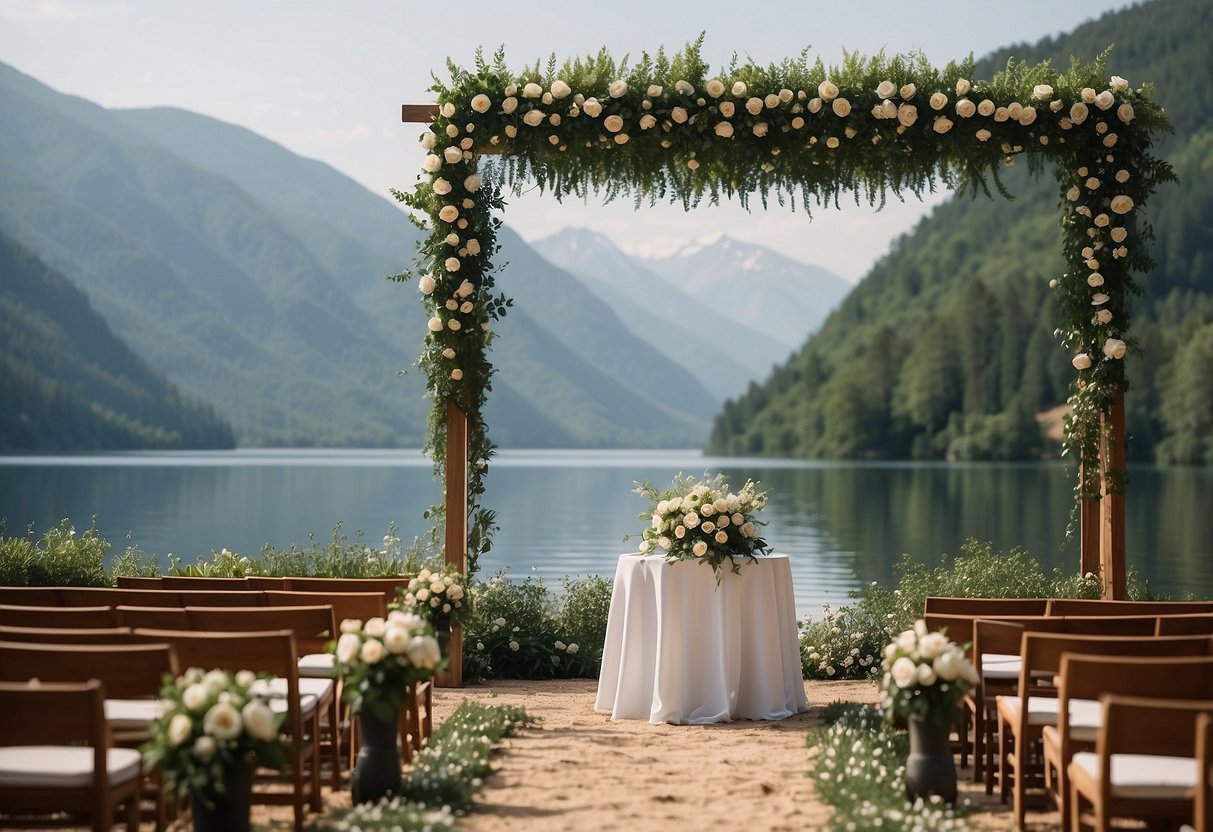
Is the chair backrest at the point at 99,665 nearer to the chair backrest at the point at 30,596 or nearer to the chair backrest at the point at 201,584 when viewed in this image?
the chair backrest at the point at 30,596

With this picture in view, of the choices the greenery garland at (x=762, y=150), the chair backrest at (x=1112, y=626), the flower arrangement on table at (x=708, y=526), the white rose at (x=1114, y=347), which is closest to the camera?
the chair backrest at (x=1112, y=626)

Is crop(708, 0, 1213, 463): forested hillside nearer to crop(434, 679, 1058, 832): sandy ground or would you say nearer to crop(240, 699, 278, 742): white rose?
crop(434, 679, 1058, 832): sandy ground

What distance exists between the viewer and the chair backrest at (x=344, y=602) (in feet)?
21.2

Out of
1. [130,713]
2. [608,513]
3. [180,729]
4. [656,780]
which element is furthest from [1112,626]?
[608,513]

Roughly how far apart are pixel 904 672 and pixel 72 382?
97.3 metres

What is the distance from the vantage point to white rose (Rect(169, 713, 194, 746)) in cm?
398

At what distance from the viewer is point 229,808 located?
4.16 metres

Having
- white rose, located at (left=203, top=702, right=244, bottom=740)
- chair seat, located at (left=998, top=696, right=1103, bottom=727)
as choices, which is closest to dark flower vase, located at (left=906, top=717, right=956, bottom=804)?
chair seat, located at (left=998, top=696, right=1103, bottom=727)

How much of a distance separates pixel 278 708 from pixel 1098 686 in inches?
115

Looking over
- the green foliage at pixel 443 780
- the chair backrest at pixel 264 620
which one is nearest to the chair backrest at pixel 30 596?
the chair backrest at pixel 264 620

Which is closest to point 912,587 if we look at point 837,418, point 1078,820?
point 1078,820

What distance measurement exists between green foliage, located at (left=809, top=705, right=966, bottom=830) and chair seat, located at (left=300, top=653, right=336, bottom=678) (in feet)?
7.17

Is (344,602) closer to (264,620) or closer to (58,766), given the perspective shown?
(264,620)

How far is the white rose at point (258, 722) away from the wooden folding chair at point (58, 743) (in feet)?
1.35
